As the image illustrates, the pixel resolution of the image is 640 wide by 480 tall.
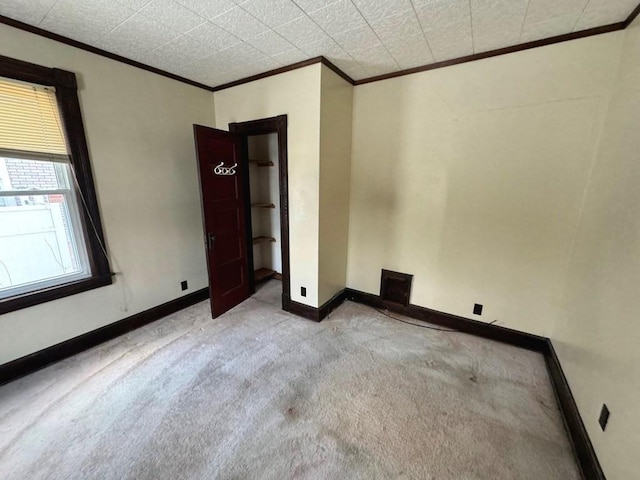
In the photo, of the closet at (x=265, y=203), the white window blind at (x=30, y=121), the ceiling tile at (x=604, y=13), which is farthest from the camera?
the closet at (x=265, y=203)

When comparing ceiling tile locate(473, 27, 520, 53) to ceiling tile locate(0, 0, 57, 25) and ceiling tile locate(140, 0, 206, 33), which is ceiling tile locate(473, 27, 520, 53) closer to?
ceiling tile locate(140, 0, 206, 33)

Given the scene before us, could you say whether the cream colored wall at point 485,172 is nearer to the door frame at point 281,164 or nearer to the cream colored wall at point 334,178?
the cream colored wall at point 334,178

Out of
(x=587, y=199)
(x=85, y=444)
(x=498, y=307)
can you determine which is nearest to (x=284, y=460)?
(x=85, y=444)

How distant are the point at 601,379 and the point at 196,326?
317 centimetres

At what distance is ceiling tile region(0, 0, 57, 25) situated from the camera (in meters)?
1.63

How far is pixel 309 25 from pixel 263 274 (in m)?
3.13

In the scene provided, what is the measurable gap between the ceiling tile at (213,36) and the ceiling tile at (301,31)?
418 mm

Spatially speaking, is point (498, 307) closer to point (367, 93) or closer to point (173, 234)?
point (367, 93)

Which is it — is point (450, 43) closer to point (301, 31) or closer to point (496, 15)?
point (496, 15)

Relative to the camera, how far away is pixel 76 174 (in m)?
2.17

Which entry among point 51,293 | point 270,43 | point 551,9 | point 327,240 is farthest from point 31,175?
point 551,9

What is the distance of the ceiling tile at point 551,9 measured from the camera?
1577 millimetres

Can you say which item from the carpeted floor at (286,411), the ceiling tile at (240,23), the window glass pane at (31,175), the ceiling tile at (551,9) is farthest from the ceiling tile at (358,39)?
the carpeted floor at (286,411)

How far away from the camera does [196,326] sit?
8.94 feet
